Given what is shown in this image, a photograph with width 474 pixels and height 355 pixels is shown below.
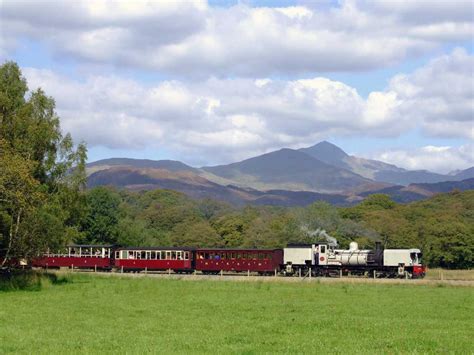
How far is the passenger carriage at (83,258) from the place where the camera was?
7594cm

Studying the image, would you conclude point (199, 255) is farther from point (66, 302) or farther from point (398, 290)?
point (66, 302)

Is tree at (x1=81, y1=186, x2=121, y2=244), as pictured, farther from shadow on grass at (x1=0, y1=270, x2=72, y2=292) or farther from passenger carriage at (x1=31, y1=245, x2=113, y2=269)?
shadow on grass at (x1=0, y1=270, x2=72, y2=292)

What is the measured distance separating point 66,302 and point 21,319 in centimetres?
764

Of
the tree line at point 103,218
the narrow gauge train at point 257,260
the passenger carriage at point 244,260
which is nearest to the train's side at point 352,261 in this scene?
the narrow gauge train at point 257,260

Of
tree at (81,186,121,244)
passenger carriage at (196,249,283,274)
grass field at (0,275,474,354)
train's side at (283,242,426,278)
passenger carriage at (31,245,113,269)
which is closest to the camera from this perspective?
grass field at (0,275,474,354)

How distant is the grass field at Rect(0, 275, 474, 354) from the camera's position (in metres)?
21.0

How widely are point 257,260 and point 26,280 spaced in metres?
29.5

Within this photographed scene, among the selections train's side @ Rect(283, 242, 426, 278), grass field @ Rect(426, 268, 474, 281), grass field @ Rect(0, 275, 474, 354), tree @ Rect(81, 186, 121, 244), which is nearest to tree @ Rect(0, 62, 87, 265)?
grass field @ Rect(0, 275, 474, 354)

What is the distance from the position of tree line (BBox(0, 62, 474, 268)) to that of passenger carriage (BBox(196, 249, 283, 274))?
586 inches

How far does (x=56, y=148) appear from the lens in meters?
52.3

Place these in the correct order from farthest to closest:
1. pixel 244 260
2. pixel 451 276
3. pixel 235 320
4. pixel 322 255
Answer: pixel 244 260 → pixel 322 255 → pixel 451 276 → pixel 235 320

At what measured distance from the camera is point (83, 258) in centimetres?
7656

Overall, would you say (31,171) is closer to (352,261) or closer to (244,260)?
(244,260)

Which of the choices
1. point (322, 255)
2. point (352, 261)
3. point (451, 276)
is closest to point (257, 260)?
point (322, 255)
